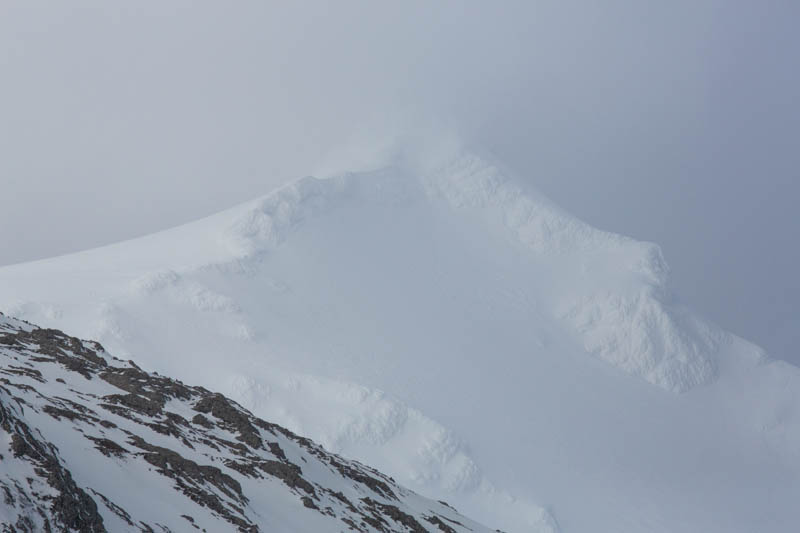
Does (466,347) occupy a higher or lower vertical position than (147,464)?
higher

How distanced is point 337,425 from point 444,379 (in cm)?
1556

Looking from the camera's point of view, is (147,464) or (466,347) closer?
(147,464)

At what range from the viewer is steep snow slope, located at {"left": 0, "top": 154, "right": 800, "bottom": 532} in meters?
80.4

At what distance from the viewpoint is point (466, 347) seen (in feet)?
315

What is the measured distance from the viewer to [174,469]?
23.1 metres

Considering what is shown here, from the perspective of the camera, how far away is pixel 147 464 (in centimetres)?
2234

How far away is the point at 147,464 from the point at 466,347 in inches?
2950

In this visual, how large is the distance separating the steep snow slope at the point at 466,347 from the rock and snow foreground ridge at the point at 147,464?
40.5 metres

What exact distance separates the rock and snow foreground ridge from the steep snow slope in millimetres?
40504

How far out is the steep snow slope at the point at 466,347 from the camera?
8038 centimetres

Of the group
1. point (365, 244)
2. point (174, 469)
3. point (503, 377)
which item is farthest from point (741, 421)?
point (174, 469)

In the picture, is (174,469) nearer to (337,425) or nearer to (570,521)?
(337,425)

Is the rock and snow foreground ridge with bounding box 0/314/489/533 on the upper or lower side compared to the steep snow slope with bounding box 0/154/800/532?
lower

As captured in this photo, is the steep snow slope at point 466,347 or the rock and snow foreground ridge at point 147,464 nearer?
the rock and snow foreground ridge at point 147,464
